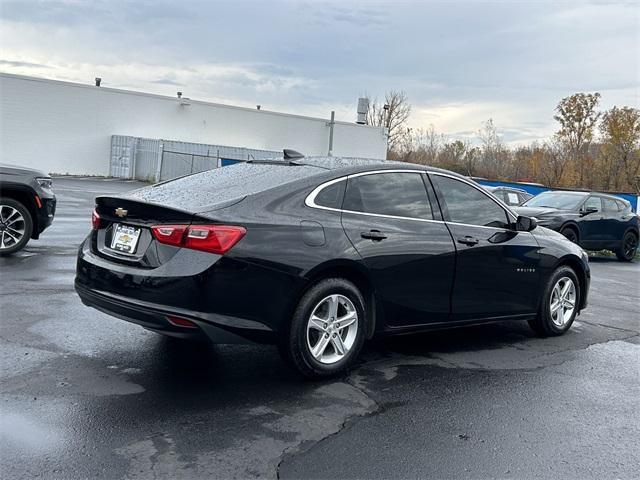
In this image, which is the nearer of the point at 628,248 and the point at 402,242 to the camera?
the point at 402,242

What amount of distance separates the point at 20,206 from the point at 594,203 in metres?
12.7

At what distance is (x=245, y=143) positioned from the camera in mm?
44125

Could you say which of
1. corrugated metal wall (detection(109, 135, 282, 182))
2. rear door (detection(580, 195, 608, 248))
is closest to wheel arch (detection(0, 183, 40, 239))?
rear door (detection(580, 195, 608, 248))

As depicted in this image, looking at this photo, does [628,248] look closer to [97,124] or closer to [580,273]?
[580,273]

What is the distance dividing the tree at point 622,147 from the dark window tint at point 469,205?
42.6 m

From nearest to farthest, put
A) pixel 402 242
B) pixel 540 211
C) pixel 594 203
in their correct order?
pixel 402 242, pixel 540 211, pixel 594 203

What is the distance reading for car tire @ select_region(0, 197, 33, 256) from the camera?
29.3 feet

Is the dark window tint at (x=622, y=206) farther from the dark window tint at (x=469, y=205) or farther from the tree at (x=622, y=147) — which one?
the tree at (x=622, y=147)

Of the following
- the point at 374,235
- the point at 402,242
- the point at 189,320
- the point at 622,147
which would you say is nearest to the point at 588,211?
the point at 402,242

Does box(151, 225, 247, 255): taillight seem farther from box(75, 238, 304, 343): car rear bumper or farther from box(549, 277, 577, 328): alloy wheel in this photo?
box(549, 277, 577, 328): alloy wheel

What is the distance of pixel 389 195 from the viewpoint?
5.37 m

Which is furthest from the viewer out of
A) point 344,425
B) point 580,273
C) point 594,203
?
point 594,203

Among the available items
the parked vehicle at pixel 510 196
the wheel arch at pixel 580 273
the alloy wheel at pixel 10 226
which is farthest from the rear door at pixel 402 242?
the parked vehicle at pixel 510 196

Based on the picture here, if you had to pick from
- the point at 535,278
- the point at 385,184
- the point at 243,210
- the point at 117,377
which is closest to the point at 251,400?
the point at 117,377
